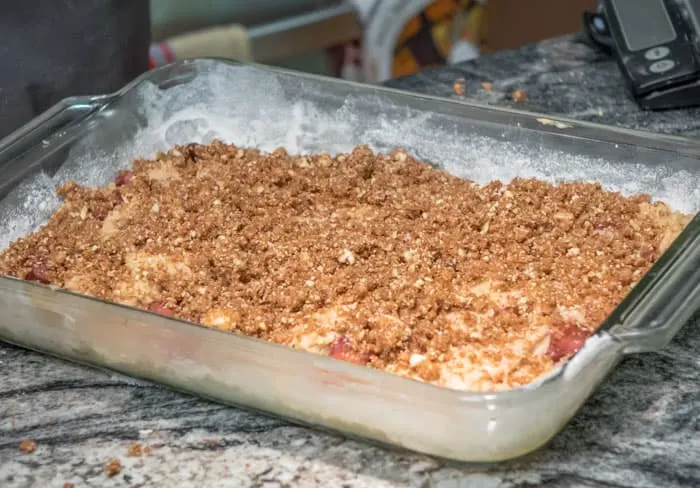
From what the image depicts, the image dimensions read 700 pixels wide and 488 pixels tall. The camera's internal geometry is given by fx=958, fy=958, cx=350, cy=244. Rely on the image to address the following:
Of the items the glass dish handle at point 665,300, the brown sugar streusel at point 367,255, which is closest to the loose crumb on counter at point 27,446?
the brown sugar streusel at point 367,255

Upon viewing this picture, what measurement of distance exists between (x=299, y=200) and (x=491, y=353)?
37 centimetres

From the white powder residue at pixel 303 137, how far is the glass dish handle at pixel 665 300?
220 millimetres

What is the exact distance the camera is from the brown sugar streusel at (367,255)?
2.97ft

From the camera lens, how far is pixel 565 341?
886 mm

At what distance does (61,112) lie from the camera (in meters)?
1.21

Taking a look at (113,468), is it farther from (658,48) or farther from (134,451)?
(658,48)

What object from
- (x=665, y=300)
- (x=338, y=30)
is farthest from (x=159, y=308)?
(x=338, y=30)

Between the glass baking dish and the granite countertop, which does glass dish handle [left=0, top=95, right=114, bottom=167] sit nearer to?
the glass baking dish

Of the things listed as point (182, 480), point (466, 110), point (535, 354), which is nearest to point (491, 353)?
point (535, 354)

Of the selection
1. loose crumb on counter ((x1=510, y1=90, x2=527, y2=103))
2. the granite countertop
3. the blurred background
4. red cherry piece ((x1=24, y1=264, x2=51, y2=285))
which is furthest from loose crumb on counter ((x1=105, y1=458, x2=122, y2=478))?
the blurred background

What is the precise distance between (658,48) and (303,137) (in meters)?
0.53

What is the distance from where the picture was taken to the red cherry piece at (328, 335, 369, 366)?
89cm

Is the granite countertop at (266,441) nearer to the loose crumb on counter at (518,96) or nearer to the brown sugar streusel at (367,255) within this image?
the brown sugar streusel at (367,255)

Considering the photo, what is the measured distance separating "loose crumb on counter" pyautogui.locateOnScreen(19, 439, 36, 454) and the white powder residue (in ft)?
1.07
